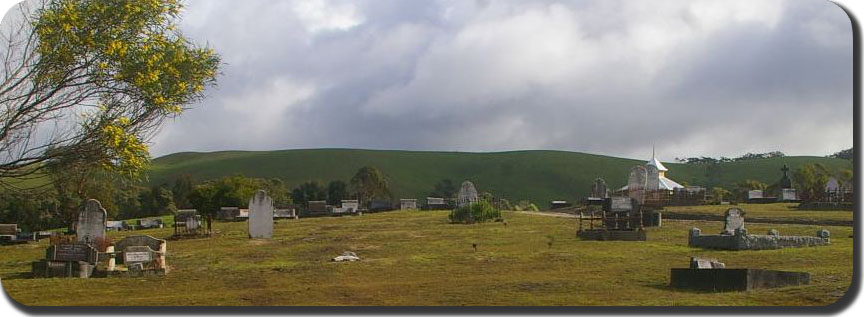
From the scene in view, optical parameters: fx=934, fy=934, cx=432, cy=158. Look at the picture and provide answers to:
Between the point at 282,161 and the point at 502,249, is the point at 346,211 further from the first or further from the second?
the point at 282,161

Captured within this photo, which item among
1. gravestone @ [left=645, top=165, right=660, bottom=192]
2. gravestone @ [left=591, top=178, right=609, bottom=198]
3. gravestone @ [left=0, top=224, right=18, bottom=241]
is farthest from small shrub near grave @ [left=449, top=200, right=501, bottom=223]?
gravestone @ [left=0, top=224, right=18, bottom=241]

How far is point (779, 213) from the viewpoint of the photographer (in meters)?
30.4

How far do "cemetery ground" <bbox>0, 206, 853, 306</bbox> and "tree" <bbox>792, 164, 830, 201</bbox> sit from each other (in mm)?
12093

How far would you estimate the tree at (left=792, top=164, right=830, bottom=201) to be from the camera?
3741 centimetres

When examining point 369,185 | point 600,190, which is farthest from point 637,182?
point 369,185

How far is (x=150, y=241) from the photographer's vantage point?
69.5 feet

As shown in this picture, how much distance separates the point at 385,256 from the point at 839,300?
9789 millimetres

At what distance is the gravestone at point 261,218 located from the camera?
88.3 feet

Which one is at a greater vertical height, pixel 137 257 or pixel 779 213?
pixel 779 213

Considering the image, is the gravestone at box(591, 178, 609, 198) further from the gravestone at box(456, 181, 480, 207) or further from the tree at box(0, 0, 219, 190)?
the tree at box(0, 0, 219, 190)

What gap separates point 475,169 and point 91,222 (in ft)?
247

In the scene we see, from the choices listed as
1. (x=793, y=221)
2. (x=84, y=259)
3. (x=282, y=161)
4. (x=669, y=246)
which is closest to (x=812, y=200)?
(x=793, y=221)

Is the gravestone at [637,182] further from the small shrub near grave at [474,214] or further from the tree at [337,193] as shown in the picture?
the tree at [337,193]

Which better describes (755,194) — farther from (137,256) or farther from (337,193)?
(137,256)
